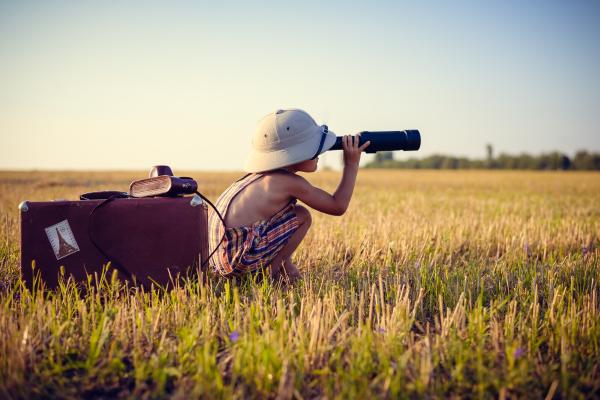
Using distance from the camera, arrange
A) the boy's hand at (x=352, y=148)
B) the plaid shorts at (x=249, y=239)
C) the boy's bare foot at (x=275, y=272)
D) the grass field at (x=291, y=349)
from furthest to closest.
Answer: the boy's bare foot at (x=275, y=272)
the boy's hand at (x=352, y=148)
the plaid shorts at (x=249, y=239)
the grass field at (x=291, y=349)

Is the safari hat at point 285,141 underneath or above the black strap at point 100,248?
above

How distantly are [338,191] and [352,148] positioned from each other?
33 cm

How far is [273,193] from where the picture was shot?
3.33 metres

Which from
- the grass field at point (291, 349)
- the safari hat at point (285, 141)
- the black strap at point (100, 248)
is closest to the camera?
the grass field at point (291, 349)

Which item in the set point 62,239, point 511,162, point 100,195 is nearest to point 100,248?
point 62,239

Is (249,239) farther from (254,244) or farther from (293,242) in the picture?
(293,242)

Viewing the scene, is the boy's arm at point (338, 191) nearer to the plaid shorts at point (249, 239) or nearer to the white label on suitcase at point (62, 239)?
the plaid shorts at point (249, 239)

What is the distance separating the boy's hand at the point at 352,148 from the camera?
351cm

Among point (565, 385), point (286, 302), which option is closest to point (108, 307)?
point (286, 302)

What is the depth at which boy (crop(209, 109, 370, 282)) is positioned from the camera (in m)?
3.27

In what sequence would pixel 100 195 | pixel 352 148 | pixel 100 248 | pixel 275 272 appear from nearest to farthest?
pixel 100 248, pixel 100 195, pixel 352 148, pixel 275 272

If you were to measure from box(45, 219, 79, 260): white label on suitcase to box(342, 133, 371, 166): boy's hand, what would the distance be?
6.28 feet

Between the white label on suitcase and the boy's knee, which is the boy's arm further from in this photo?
the white label on suitcase

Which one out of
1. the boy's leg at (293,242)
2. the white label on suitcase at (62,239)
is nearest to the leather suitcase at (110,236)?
the white label on suitcase at (62,239)
